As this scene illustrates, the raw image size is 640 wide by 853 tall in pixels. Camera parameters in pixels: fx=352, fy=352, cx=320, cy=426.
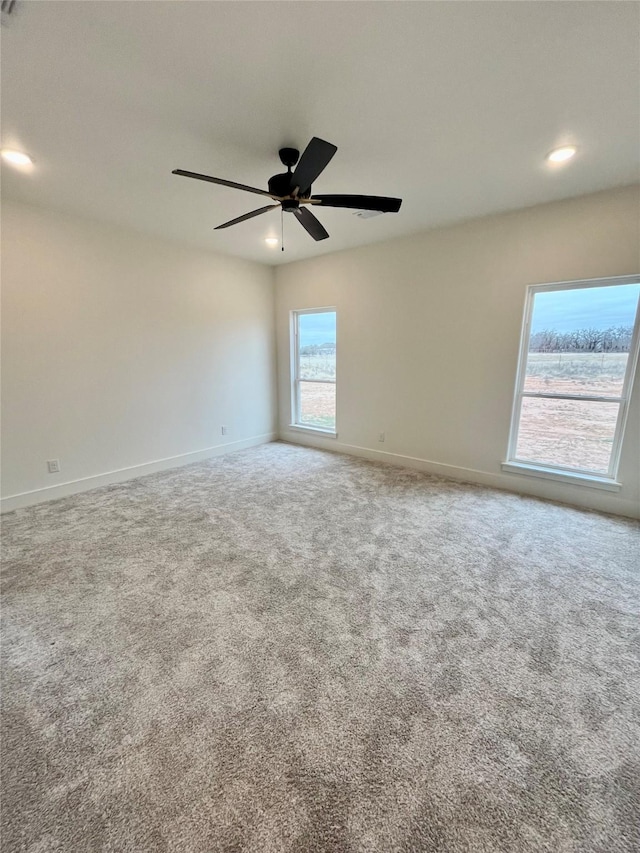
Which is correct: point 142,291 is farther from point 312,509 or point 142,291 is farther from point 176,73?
point 312,509

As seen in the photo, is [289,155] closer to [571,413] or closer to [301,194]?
[301,194]

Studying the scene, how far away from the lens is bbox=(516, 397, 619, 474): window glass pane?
10.4 feet

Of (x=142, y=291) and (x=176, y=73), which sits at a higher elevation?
(x=176, y=73)

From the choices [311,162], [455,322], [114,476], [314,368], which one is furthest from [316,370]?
[311,162]

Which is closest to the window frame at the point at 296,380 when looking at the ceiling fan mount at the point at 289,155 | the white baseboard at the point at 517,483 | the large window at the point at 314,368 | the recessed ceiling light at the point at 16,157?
the large window at the point at 314,368

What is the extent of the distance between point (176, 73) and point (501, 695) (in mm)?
3162

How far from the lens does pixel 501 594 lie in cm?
213

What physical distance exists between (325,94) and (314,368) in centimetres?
357

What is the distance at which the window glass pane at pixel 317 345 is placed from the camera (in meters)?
4.95

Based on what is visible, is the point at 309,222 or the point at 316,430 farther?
the point at 316,430

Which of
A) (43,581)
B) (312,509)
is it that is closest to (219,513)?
(312,509)

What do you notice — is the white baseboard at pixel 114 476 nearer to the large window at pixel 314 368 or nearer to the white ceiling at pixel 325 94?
the large window at pixel 314 368

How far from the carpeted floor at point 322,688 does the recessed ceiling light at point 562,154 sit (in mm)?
2693

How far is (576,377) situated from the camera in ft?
10.7
